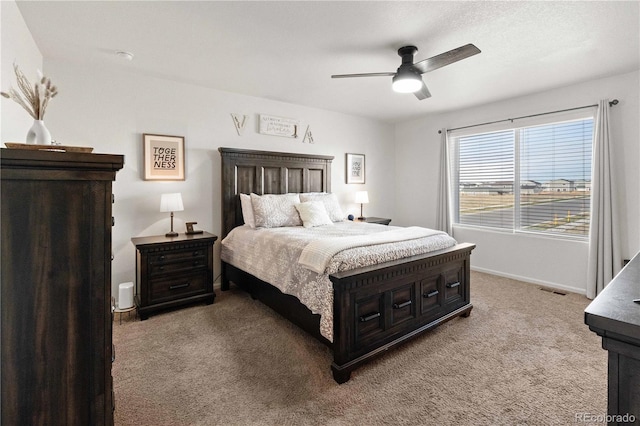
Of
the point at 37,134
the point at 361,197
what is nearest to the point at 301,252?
the point at 37,134

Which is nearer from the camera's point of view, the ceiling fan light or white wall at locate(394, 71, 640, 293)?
the ceiling fan light

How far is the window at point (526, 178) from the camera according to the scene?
3734 millimetres

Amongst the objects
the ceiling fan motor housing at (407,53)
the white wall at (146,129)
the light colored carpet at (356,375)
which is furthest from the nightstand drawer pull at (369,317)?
the white wall at (146,129)

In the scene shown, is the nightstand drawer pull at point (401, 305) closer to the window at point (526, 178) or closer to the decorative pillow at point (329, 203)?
the decorative pillow at point (329, 203)

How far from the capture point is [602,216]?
340 cm

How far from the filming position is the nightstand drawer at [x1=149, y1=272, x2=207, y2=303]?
298cm

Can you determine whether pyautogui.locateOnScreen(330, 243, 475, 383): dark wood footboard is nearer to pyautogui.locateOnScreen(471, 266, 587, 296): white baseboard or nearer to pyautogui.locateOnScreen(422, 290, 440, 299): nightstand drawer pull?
pyautogui.locateOnScreen(422, 290, 440, 299): nightstand drawer pull

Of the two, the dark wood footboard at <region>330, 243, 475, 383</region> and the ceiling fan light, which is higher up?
the ceiling fan light

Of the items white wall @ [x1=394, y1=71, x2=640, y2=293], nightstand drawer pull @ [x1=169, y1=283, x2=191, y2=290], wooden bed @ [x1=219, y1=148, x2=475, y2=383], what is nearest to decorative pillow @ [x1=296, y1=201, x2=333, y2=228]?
wooden bed @ [x1=219, y1=148, x2=475, y2=383]

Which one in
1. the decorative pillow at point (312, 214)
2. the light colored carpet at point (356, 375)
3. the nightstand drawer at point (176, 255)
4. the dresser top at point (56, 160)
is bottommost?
the light colored carpet at point (356, 375)

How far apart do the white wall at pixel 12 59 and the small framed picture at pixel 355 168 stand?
13.3 feet

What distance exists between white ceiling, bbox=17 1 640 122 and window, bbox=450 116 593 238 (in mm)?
724

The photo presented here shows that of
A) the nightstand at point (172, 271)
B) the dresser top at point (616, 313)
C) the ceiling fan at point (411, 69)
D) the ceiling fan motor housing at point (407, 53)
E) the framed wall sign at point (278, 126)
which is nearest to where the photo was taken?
the dresser top at point (616, 313)

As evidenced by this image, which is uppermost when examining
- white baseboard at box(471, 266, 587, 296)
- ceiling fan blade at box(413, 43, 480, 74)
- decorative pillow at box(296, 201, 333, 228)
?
ceiling fan blade at box(413, 43, 480, 74)
